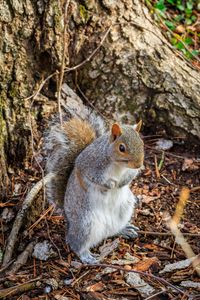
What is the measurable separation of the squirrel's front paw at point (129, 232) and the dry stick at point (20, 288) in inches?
21.4

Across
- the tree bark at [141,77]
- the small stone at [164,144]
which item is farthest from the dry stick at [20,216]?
the small stone at [164,144]

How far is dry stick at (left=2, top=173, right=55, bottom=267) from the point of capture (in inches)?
109

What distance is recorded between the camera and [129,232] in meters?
2.89

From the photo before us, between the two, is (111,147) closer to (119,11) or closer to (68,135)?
(68,135)

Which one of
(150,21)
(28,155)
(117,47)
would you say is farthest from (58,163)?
(150,21)

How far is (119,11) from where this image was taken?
329 cm

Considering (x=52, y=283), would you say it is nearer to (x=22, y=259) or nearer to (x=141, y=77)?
(x=22, y=259)

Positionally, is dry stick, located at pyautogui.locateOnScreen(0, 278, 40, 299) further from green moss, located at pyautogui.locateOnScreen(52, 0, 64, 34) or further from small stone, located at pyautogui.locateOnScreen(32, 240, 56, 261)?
green moss, located at pyautogui.locateOnScreen(52, 0, 64, 34)

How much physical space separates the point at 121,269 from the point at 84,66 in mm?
1364

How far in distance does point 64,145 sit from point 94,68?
0.75m

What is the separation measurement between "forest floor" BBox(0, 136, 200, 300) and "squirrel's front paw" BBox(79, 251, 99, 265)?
33mm

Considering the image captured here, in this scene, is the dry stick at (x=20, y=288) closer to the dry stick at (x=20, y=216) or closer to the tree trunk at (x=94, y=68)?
the dry stick at (x=20, y=216)

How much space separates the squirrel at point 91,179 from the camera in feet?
8.61

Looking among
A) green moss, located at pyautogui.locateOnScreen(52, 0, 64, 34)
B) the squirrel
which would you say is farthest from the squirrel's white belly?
green moss, located at pyautogui.locateOnScreen(52, 0, 64, 34)
